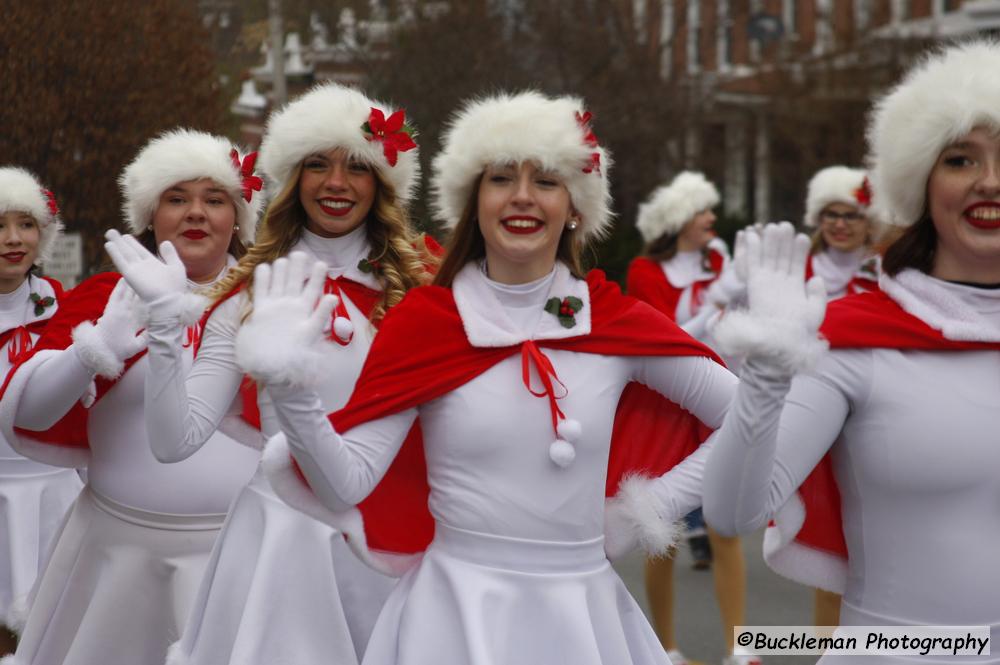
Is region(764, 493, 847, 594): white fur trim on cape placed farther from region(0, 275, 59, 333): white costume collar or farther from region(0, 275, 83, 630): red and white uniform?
region(0, 275, 59, 333): white costume collar

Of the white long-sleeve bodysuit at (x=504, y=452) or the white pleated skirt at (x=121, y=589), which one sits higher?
the white long-sleeve bodysuit at (x=504, y=452)

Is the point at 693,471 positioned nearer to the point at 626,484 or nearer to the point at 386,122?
the point at 626,484

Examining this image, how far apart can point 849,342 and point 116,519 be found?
279 centimetres

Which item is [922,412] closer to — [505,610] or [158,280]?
[505,610]

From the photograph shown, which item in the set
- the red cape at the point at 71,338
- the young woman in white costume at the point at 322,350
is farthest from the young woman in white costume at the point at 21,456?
the young woman in white costume at the point at 322,350

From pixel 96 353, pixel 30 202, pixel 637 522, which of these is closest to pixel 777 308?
pixel 637 522

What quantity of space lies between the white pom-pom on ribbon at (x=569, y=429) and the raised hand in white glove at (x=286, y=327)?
2.23 ft

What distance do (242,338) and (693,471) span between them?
1310 mm

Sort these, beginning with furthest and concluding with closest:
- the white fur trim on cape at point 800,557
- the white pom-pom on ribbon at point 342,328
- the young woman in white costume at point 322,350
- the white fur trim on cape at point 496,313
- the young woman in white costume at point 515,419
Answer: the white pom-pom on ribbon at point 342,328 < the young woman in white costume at point 322,350 < the white fur trim on cape at point 496,313 < the young woman in white costume at point 515,419 < the white fur trim on cape at point 800,557

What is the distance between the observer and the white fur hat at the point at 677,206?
10.2 metres

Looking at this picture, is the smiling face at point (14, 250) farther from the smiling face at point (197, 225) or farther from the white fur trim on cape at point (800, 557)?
the white fur trim on cape at point (800, 557)

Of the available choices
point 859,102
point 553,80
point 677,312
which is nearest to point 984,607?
point 677,312

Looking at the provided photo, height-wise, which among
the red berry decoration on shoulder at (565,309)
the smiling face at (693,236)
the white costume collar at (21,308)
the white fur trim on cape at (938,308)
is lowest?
the smiling face at (693,236)

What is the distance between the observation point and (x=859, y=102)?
25.2 m
